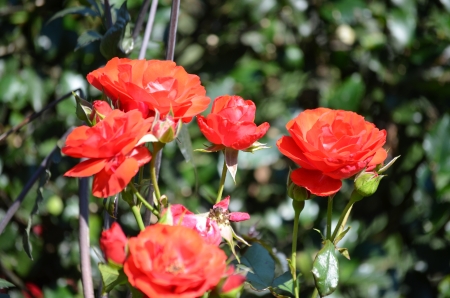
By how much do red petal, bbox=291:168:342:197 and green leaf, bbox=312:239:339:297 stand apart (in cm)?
5

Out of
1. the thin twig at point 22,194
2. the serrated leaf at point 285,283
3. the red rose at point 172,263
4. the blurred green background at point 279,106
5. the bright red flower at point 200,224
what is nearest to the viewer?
the red rose at point 172,263

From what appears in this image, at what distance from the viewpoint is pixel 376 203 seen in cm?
161

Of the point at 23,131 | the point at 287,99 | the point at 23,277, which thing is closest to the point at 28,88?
the point at 23,131

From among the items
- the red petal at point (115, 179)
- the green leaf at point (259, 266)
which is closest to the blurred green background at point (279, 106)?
the green leaf at point (259, 266)

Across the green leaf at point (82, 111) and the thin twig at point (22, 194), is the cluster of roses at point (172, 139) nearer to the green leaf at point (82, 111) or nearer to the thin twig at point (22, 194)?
the green leaf at point (82, 111)

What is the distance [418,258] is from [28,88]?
0.92 m

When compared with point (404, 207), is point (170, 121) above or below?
A: above

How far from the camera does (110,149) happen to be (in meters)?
0.48

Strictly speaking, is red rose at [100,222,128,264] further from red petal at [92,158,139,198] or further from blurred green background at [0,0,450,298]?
blurred green background at [0,0,450,298]

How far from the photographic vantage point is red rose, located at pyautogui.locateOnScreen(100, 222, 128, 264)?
44cm

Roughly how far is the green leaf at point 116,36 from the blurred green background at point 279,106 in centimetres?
34

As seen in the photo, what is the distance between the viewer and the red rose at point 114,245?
1.44 ft

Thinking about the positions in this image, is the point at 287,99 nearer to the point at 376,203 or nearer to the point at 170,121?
the point at 376,203

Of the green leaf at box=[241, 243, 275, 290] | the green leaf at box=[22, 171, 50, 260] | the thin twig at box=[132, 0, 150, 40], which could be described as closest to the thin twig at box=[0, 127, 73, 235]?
the green leaf at box=[22, 171, 50, 260]
